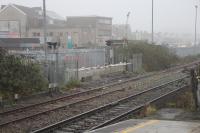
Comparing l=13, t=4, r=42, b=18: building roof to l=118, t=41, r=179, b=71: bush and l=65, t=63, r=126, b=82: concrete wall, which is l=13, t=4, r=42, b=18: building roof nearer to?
l=118, t=41, r=179, b=71: bush

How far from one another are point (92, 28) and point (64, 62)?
8283 centimetres

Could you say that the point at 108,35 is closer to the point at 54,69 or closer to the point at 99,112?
the point at 54,69

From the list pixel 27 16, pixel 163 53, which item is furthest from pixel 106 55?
pixel 27 16

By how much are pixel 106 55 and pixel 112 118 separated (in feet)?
79.4

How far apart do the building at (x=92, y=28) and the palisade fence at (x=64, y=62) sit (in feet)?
211

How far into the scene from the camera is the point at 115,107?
16.5 metres

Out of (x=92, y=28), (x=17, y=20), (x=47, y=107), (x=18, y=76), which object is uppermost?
(x=17, y=20)

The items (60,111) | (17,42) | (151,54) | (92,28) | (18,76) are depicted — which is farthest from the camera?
(92,28)

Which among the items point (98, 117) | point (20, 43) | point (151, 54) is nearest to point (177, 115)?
point (98, 117)

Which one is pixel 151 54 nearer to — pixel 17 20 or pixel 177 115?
pixel 177 115

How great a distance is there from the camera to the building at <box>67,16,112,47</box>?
102125 mm

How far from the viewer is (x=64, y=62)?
26.3 metres

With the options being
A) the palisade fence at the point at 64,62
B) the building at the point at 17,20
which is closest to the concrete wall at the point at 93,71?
the palisade fence at the point at 64,62

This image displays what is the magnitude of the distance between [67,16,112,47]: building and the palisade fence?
211ft
